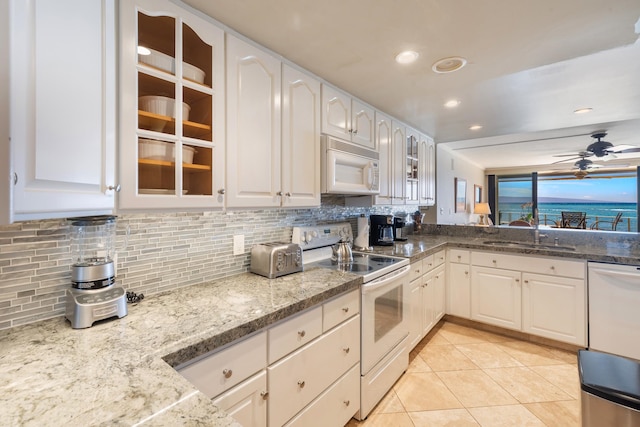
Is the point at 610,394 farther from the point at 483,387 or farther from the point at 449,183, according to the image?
the point at 449,183

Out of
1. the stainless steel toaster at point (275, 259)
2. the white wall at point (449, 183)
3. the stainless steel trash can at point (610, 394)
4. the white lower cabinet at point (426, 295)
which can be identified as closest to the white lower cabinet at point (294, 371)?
the stainless steel toaster at point (275, 259)

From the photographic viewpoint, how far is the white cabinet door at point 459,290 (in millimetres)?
3064

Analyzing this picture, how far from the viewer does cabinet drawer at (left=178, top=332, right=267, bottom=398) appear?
0.98m

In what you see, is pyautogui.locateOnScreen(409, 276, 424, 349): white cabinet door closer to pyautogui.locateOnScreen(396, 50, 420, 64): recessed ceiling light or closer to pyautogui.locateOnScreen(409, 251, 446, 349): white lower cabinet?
pyautogui.locateOnScreen(409, 251, 446, 349): white lower cabinet

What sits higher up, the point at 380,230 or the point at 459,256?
the point at 380,230

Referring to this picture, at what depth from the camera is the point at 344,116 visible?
223 cm

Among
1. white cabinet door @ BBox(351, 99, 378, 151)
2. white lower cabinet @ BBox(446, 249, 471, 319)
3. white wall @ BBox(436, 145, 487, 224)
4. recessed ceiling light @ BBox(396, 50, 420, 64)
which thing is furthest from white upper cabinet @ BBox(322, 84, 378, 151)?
white wall @ BBox(436, 145, 487, 224)

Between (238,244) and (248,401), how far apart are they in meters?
0.88

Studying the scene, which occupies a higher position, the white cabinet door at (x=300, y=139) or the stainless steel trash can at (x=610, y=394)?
the white cabinet door at (x=300, y=139)

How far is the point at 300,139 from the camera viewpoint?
183 cm

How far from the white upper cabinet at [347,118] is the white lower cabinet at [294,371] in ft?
3.92

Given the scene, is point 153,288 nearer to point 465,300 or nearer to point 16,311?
point 16,311

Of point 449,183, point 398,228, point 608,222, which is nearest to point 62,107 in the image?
point 398,228

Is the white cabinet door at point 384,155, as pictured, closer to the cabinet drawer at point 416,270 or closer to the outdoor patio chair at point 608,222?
the cabinet drawer at point 416,270
